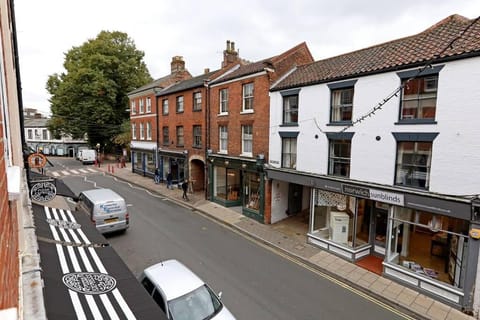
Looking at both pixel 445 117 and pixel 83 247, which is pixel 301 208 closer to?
pixel 445 117

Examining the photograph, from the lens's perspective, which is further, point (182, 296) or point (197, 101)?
point (197, 101)

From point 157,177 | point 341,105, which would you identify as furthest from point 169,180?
point 341,105

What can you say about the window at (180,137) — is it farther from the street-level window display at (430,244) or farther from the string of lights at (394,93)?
the street-level window display at (430,244)

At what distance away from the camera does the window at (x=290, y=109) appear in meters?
13.5

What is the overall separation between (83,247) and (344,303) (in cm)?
762

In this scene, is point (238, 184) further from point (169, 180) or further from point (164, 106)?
point (164, 106)

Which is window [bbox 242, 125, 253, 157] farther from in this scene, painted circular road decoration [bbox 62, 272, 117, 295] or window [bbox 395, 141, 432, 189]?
painted circular road decoration [bbox 62, 272, 117, 295]

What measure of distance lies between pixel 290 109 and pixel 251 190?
5523 mm

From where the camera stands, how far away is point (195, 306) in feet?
19.9

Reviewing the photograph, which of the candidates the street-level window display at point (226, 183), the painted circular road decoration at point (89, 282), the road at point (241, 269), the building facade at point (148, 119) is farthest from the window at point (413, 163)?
the building facade at point (148, 119)

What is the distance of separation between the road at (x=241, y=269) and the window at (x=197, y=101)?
28.0 ft

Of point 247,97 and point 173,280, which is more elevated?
point 247,97

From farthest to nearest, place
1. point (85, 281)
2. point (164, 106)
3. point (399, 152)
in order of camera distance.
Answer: point (164, 106)
point (399, 152)
point (85, 281)

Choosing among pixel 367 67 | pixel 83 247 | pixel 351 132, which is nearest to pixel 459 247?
pixel 351 132
